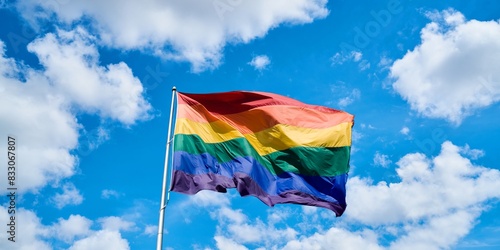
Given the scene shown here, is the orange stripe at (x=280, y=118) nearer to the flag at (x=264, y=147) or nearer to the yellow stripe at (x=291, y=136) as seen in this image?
the flag at (x=264, y=147)

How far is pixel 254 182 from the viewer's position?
18.9 m

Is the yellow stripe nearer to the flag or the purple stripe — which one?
the flag

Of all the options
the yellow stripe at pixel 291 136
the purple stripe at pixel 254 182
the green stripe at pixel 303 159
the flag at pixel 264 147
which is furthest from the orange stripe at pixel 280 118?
the purple stripe at pixel 254 182

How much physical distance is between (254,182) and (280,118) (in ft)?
12.1

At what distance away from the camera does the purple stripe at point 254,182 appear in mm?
17312

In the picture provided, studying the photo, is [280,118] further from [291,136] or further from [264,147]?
[264,147]

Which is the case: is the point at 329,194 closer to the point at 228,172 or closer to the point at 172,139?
the point at 228,172

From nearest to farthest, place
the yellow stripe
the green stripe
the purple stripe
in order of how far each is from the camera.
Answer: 1. the purple stripe
2. the green stripe
3. the yellow stripe

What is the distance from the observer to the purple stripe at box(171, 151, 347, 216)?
17.3 m

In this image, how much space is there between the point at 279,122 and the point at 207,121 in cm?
333

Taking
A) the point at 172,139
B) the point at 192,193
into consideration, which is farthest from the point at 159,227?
the point at 172,139

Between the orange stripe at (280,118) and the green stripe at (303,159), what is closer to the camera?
the green stripe at (303,159)

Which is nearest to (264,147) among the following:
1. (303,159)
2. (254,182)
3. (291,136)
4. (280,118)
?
(291,136)

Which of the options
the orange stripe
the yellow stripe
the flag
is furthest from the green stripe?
the orange stripe
